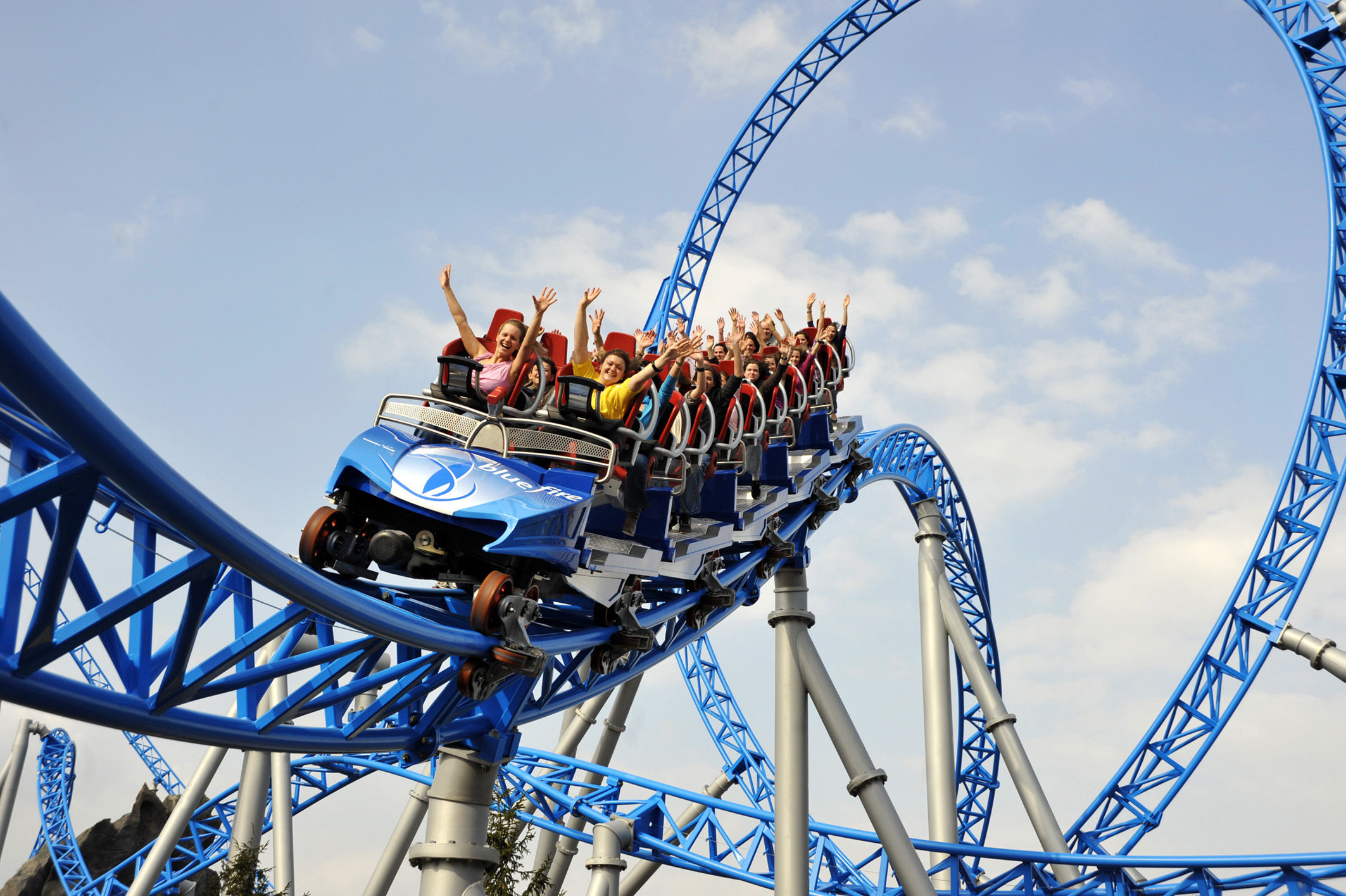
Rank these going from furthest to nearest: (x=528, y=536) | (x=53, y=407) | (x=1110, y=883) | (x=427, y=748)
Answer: (x=1110, y=883) → (x=427, y=748) → (x=528, y=536) → (x=53, y=407)

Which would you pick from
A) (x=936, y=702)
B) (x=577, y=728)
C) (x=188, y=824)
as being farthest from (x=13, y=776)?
(x=936, y=702)

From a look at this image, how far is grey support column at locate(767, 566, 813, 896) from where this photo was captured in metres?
6.30

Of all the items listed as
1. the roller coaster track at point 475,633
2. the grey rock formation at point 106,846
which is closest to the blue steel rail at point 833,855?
the roller coaster track at point 475,633

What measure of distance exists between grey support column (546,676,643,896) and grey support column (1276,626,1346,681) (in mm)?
5062

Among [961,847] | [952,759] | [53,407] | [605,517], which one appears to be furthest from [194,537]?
[952,759]

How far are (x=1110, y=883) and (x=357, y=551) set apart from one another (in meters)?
6.11

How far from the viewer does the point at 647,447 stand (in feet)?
17.3

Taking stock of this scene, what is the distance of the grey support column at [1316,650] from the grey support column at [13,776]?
1522 cm

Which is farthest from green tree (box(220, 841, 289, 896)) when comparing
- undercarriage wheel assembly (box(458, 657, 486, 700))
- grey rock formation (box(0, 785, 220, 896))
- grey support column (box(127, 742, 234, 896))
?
grey rock formation (box(0, 785, 220, 896))

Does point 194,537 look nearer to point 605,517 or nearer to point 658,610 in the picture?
point 605,517

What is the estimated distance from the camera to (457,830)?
4.64 metres

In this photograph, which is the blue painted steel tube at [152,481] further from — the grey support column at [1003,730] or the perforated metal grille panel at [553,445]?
the grey support column at [1003,730]

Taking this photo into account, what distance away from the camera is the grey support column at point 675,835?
9109mm

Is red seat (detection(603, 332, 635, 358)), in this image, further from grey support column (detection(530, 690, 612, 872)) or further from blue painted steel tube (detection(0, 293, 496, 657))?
grey support column (detection(530, 690, 612, 872))
